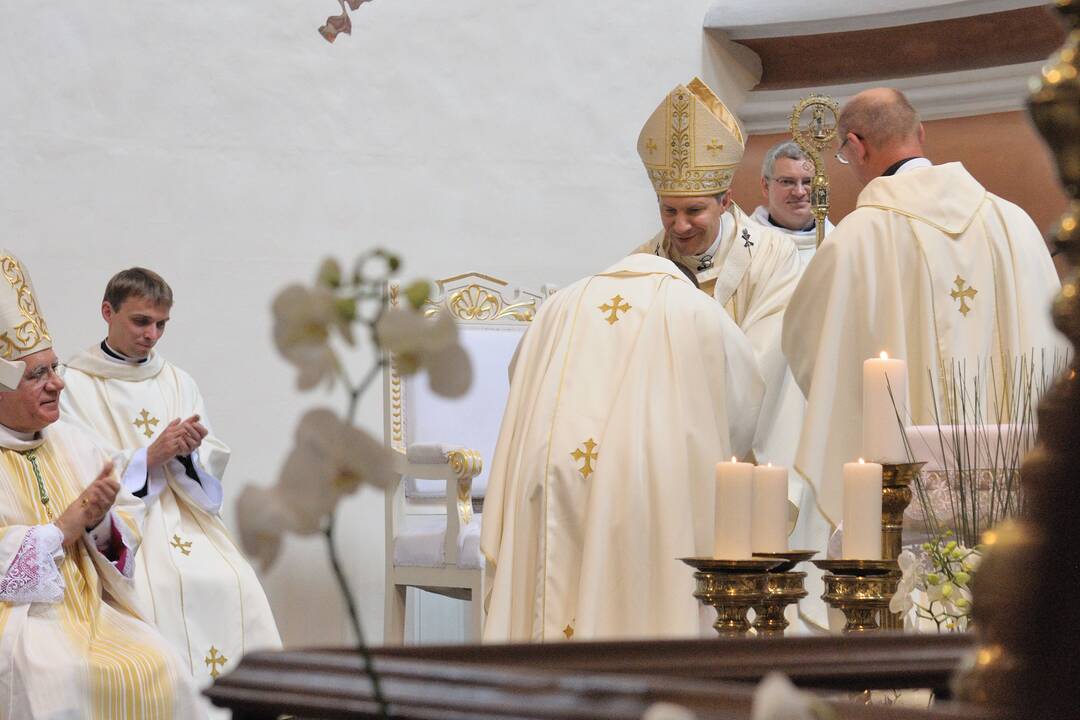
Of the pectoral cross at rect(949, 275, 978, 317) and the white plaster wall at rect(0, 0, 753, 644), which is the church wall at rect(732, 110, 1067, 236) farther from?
the pectoral cross at rect(949, 275, 978, 317)

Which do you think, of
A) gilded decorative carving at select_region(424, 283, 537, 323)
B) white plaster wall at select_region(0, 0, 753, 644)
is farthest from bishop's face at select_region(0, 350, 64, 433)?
gilded decorative carving at select_region(424, 283, 537, 323)

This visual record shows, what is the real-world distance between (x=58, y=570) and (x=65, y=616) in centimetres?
14

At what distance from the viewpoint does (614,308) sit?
4840 millimetres

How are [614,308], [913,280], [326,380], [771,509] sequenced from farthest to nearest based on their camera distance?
1. [913,280]
2. [614,308]
3. [771,509]
4. [326,380]

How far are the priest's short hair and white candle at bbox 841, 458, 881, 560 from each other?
4.62 m

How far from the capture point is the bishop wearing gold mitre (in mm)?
5676

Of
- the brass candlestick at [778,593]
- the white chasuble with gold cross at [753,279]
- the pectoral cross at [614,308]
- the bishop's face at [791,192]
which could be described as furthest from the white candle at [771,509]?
the bishop's face at [791,192]

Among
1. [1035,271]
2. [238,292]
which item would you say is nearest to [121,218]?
[238,292]

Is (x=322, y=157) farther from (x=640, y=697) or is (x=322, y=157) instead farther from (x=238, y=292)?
(x=640, y=697)

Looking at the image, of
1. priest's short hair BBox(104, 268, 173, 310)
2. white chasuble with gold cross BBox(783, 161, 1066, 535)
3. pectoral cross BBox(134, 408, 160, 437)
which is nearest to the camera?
white chasuble with gold cross BBox(783, 161, 1066, 535)

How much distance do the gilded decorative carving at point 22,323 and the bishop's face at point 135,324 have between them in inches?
59.7

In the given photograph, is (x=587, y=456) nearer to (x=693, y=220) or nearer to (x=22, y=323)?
(x=693, y=220)

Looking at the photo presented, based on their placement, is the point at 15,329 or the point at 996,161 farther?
the point at 996,161

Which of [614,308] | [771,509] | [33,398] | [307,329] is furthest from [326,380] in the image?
[33,398]
